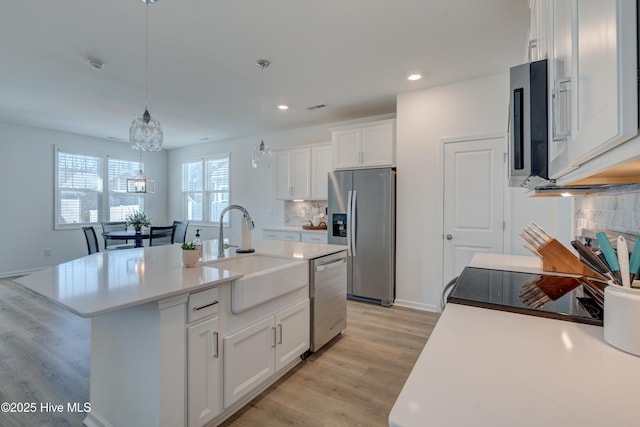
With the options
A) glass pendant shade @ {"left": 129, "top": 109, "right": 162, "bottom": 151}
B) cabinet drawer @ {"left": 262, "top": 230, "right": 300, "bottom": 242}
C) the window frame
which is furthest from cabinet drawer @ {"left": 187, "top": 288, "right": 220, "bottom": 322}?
the window frame

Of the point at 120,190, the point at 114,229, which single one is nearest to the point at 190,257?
the point at 114,229

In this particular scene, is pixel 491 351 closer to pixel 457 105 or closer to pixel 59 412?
pixel 59 412

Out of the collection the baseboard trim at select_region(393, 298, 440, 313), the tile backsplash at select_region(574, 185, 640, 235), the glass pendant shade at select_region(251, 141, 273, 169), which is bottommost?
the baseboard trim at select_region(393, 298, 440, 313)

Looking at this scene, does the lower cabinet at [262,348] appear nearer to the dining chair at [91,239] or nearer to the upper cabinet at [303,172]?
the upper cabinet at [303,172]

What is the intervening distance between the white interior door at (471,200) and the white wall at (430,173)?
0.08 m

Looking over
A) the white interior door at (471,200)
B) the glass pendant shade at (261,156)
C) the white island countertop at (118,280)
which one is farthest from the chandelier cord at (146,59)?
the white interior door at (471,200)

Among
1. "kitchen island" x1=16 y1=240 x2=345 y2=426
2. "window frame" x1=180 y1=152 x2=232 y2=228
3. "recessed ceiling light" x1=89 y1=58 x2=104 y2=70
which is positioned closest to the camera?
"kitchen island" x1=16 y1=240 x2=345 y2=426

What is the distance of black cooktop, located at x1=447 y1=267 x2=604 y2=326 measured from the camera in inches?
41.5

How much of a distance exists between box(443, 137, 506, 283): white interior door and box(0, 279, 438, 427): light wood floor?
881 millimetres

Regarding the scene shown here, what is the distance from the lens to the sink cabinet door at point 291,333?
7.07ft

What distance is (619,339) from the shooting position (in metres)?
0.79

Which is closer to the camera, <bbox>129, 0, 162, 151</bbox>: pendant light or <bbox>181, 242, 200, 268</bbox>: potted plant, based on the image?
<bbox>181, 242, 200, 268</bbox>: potted plant

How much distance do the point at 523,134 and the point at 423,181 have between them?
272cm

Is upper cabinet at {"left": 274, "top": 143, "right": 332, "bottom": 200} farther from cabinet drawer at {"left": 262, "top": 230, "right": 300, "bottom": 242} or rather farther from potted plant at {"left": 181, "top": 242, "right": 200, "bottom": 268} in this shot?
potted plant at {"left": 181, "top": 242, "right": 200, "bottom": 268}
